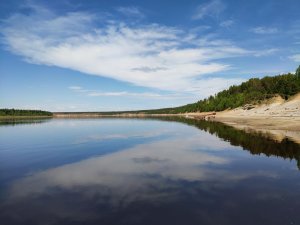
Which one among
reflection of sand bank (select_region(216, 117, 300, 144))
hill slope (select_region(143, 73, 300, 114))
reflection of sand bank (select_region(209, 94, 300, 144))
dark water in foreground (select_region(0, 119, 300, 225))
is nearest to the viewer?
dark water in foreground (select_region(0, 119, 300, 225))

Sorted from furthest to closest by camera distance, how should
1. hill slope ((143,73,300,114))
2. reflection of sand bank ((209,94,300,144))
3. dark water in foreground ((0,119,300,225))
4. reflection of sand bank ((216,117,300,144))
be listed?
hill slope ((143,73,300,114)) → reflection of sand bank ((209,94,300,144)) → reflection of sand bank ((216,117,300,144)) → dark water in foreground ((0,119,300,225))

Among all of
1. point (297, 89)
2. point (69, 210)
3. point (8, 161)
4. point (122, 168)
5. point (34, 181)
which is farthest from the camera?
Answer: point (297, 89)

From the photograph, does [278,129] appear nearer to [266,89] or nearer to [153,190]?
[153,190]

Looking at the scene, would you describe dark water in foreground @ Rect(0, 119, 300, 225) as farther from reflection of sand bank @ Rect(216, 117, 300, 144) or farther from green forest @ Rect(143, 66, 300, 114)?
green forest @ Rect(143, 66, 300, 114)

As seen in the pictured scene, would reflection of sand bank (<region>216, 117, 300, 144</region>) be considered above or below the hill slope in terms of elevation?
below

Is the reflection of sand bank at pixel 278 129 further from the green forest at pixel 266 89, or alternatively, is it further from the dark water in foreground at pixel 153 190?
the green forest at pixel 266 89

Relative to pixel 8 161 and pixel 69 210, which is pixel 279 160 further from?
pixel 8 161

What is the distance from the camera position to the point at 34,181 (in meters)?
17.1

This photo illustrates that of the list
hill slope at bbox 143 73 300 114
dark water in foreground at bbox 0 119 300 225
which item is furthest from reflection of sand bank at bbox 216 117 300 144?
hill slope at bbox 143 73 300 114

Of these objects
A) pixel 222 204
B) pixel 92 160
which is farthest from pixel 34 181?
pixel 222 204

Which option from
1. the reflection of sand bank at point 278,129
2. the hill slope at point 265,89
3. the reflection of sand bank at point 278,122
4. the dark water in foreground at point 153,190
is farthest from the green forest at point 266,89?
the dark water in foreground at point 153,190

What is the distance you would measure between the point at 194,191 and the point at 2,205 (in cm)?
885

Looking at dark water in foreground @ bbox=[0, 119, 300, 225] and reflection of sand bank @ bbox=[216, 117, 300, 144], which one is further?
reflection of sand bank @ bbox=[216, 117, 300, 144]

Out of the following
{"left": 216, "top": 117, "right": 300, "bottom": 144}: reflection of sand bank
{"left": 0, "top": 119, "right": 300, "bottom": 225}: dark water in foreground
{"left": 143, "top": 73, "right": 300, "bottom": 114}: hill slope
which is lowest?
{"left": 0, "top": 119, "right": 300, "bottom": 225}: dark water in foreground
